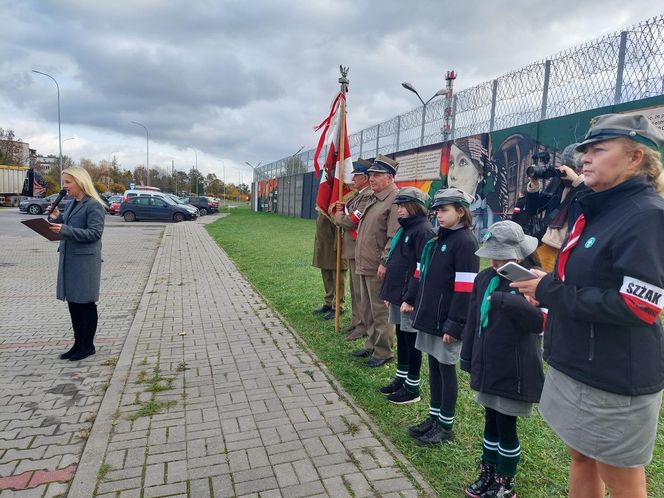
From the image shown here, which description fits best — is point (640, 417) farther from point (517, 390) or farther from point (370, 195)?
point (370, 195)

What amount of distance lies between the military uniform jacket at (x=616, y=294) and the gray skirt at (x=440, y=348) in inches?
48.9

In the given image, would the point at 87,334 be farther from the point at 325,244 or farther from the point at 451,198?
the point at 451,198

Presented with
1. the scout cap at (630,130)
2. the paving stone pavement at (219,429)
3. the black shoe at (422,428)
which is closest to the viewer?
the scout cap at (630,130)

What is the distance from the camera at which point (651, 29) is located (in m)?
7.70

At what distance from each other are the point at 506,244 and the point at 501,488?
4.43ft

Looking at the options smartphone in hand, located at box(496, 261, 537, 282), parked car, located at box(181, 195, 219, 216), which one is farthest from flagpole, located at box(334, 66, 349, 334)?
parked car, located at box(181, 195, 219, 216)

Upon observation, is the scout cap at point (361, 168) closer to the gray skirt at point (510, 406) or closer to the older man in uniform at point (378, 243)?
the older man in uniform at point (378, 243)

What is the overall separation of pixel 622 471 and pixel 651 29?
8470 millimetres

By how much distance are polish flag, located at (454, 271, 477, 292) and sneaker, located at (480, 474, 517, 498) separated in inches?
42.8

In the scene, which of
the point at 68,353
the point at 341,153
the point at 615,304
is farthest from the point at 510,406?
the point at 68,353

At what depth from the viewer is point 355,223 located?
5387mm

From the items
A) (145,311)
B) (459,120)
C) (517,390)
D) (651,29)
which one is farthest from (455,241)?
(459,120)

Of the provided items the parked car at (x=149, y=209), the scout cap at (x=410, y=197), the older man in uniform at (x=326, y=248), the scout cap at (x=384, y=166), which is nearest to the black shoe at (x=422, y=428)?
the scout cap at (x=410, y=197)

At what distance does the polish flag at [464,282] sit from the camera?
9.83 ft
